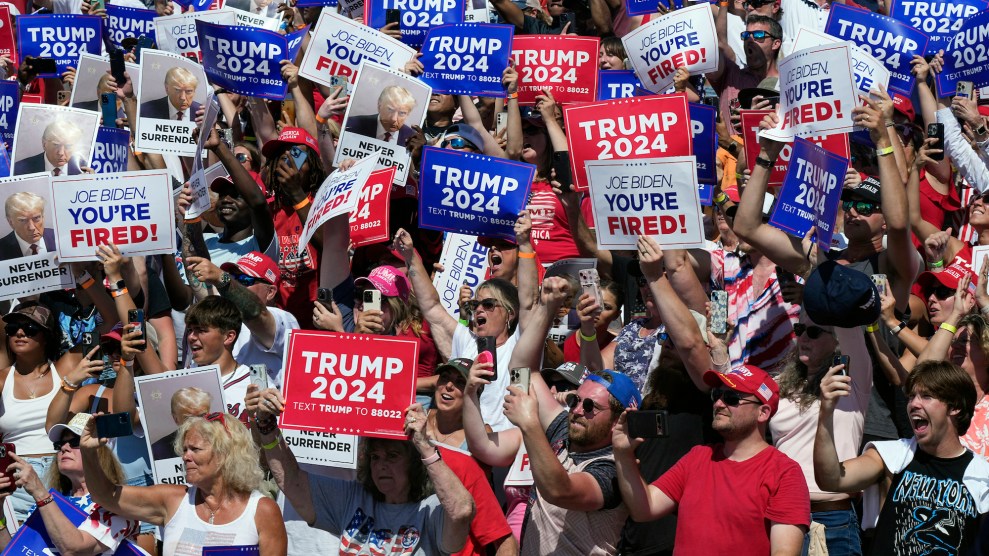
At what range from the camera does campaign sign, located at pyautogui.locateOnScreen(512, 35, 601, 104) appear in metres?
11.7

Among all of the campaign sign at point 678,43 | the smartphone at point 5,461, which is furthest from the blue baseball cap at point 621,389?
the campaign sign at point 678,43

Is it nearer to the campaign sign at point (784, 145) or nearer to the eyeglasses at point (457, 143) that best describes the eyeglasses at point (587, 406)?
the campaign sign at point (784, 145)

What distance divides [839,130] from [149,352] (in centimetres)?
420

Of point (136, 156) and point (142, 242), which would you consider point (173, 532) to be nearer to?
point (142, 242)

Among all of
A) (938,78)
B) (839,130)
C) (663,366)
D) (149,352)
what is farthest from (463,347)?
(938,78)

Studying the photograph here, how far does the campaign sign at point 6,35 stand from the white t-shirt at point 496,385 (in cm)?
720

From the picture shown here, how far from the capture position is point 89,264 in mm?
10711

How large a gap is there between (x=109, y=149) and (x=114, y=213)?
183 cm

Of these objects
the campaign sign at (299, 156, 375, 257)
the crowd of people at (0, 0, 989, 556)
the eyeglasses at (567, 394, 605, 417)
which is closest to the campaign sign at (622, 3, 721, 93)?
the crowd of people at (0, 0, 989, 556)

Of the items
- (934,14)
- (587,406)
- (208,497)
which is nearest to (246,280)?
(208,497)

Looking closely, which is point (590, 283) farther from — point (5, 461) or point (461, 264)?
point (5, 461)

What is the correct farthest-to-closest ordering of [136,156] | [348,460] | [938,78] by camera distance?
[136,156], [938,78], [348,460]

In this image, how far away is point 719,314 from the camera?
27.3 ft

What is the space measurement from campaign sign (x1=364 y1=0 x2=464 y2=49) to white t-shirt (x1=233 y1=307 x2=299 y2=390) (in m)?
3.86
